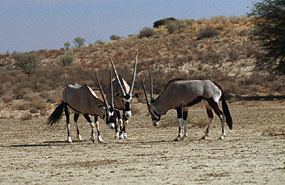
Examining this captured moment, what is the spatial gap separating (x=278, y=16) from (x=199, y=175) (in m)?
26.5

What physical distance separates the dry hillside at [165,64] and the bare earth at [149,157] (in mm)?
9589

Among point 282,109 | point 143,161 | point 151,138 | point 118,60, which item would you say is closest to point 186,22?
point 118,60

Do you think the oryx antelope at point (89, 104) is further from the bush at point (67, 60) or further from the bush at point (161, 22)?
the bush at point (161, 22)

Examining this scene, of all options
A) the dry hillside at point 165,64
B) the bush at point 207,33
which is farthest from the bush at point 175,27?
the bush at point 207,33

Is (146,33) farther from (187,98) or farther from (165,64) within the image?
(187,98)

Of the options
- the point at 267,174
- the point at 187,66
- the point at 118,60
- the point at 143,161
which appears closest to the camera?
the point at 267,174

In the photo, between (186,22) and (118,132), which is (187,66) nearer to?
(186,22)

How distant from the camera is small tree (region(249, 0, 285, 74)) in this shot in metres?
32.7

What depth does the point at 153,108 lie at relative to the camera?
14875mm

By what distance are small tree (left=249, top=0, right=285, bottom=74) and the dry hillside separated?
2.02m

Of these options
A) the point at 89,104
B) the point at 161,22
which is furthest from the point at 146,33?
the point at 89,104

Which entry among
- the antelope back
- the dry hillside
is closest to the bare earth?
the antelope back

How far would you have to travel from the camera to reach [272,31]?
32.9 metres

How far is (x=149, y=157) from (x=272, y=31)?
2392 centimetres
